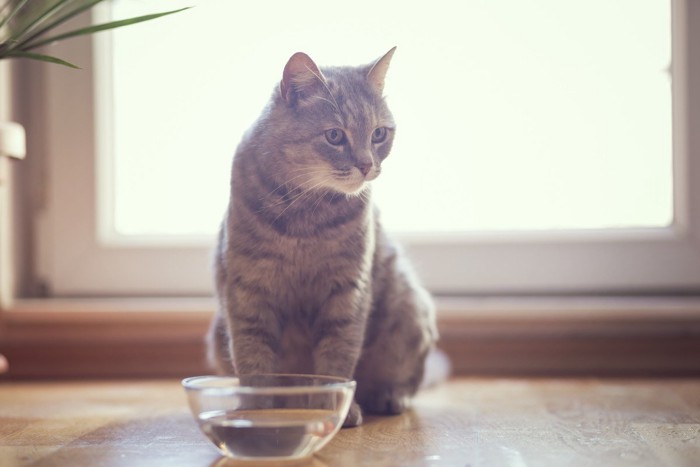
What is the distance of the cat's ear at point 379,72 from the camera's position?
126 cm

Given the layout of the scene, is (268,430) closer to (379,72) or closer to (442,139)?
(379,72)

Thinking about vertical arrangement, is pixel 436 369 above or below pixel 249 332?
below

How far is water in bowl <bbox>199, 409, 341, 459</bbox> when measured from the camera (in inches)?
34.3

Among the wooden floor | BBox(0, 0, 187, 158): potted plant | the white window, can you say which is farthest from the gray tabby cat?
the white window

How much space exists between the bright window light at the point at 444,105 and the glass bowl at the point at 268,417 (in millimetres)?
982

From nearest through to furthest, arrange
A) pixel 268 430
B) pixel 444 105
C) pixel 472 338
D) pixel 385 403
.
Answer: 1. pixel 268 430
2. pixel 385 403
3. pixel 472 338
4. pixel 444 105

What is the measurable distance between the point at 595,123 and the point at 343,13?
2.13ft

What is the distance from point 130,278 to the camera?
70.7 inches

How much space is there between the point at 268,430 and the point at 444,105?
1.15 metres

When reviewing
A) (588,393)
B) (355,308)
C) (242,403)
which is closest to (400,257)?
(355,308)

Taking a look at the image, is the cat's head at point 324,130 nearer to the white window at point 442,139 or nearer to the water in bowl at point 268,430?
the water in bowl at point 268,430

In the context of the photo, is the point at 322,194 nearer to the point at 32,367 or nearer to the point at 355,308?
the point at 355,308

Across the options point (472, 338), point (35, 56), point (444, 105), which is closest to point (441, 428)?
point (472, 338)

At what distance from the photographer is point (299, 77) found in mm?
1178
